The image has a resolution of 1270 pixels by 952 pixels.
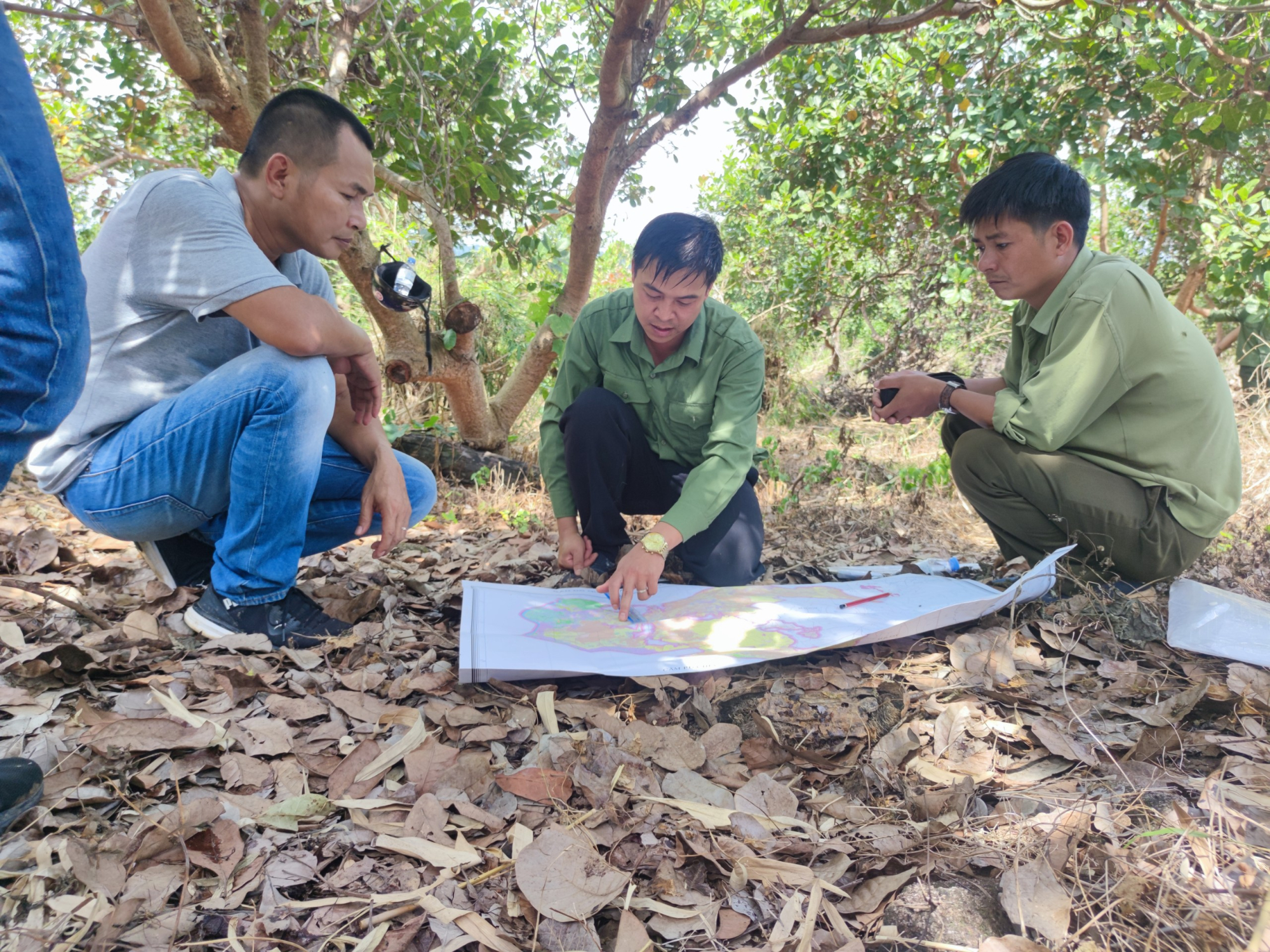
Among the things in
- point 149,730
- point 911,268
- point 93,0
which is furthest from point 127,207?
point 911,268

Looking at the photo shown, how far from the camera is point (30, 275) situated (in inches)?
40.4

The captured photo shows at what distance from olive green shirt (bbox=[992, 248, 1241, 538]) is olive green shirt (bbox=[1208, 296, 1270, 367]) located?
144 inches

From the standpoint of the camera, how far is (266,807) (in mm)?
1232

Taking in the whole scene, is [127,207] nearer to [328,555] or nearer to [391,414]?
[328,555]

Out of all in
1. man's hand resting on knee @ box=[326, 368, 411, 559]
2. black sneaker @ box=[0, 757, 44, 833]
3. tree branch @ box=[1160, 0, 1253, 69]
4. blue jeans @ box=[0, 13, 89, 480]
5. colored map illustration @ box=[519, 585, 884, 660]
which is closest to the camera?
blue jeans @ box=[0, 13, 89, 480]

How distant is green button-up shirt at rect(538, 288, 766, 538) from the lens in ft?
7.52

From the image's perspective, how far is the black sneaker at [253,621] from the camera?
185 cm

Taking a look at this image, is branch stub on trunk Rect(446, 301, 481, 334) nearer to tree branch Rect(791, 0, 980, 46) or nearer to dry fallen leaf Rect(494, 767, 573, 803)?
tree branch Rect(791, 0, 980, 46)

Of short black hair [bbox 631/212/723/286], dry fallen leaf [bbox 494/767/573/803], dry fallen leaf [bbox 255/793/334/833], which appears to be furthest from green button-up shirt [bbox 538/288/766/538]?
dry fallen leaf [bbox 255/793/334/833]

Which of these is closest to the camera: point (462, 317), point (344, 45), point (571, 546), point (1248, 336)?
point (571, 546)

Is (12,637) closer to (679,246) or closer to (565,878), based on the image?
(565,878)

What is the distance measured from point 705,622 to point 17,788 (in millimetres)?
1387

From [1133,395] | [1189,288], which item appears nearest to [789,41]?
[1133,395]

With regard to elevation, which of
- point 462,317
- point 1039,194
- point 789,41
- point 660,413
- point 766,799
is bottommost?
point 766,799
